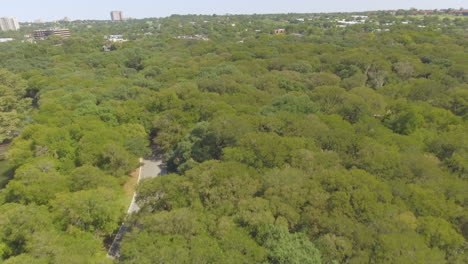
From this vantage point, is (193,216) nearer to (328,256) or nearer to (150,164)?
(328,256)

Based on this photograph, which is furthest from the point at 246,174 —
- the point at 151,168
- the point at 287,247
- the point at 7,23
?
the point at 7,23

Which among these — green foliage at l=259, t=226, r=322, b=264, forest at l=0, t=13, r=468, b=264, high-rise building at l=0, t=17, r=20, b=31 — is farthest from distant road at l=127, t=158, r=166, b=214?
high-rise building at l=0, t=17, r=20, b=31

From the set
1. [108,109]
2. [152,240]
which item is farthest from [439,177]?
[108,109]

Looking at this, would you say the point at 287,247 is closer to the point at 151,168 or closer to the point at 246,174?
the point at 246,174

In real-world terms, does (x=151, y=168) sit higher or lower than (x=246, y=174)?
lower

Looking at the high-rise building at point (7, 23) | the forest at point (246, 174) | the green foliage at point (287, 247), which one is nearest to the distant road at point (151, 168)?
the forest at point (246, 174)

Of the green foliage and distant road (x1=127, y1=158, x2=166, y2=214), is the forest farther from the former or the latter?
distant road (x1=127, y1=158, x2=166, y2=214)

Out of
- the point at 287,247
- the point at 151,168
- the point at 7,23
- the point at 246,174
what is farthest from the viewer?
the point at 7,23

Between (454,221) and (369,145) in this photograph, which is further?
(369,145)
